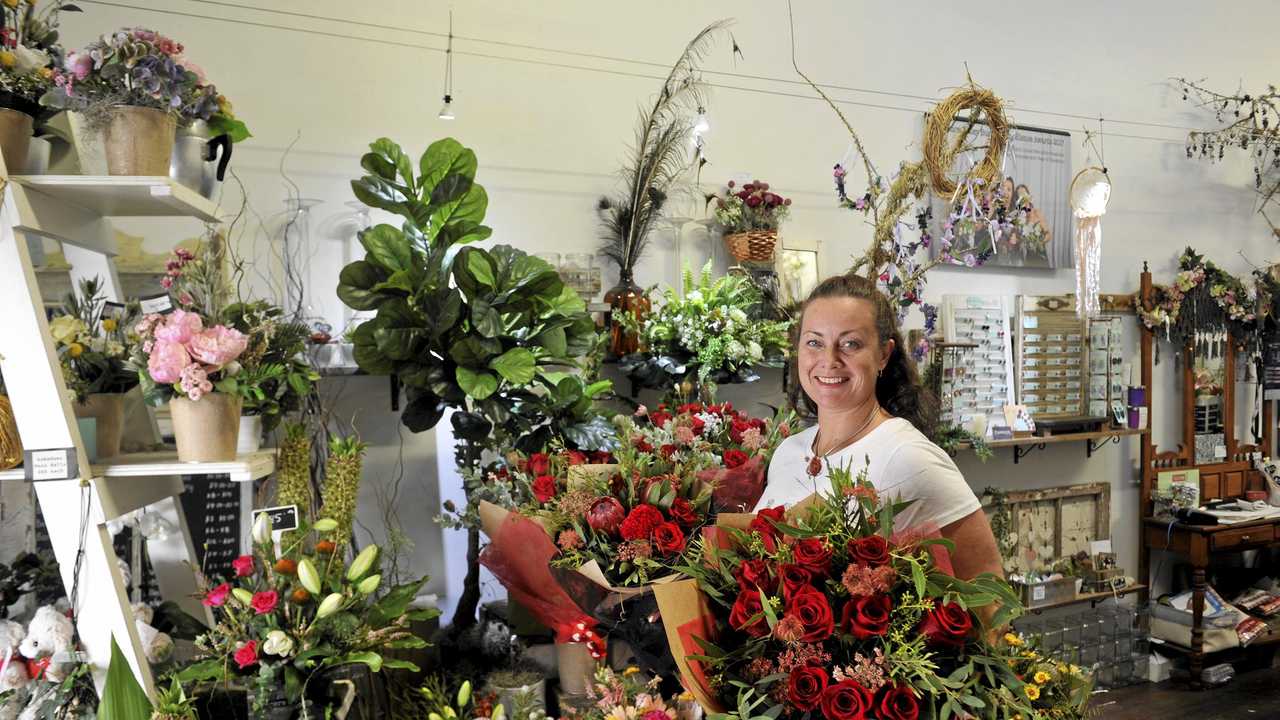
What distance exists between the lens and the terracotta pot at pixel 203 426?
6.10 feet

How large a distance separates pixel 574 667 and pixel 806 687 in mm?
1086

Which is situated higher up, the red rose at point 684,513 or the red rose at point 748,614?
the red rose at point 684,513

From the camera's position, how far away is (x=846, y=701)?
0.99m

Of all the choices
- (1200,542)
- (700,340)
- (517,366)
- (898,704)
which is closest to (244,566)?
(517,366)

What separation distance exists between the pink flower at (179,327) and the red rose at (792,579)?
1395 millimetres

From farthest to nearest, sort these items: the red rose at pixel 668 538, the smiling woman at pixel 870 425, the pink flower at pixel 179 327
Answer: the pink flower at pixel 179 327
the red rose at pixel 668 538
the smiling woman at pixel 870 425

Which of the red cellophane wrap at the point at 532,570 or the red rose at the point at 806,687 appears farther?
the red cellophane wrap at the point at 532,570

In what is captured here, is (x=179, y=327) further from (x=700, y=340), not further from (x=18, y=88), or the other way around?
(x=700, y=340)

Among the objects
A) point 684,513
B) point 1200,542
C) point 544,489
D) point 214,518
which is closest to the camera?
point 684,513

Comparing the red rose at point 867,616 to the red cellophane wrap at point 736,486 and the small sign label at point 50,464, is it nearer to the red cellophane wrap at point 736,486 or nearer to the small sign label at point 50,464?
the red cellophane wrap at point 736,486

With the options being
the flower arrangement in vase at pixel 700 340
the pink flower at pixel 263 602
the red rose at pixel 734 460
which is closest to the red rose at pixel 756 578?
the red rose at pixel 734 460

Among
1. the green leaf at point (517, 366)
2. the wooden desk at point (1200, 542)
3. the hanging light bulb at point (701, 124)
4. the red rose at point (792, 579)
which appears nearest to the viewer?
the red rose at point (792, 579)

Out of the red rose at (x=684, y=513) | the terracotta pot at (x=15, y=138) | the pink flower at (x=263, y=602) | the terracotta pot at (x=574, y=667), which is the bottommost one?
the terracotta pot at (x=574, y=667)

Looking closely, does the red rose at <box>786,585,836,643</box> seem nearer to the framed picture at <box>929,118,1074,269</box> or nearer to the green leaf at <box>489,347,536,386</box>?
the green leaf at <box>489,347,536,386</box>
